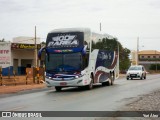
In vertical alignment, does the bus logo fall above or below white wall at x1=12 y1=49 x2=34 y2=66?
above

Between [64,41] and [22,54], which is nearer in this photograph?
[64,41]

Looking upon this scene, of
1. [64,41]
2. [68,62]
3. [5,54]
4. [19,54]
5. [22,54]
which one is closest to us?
[68,62]

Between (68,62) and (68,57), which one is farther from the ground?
(68,57)

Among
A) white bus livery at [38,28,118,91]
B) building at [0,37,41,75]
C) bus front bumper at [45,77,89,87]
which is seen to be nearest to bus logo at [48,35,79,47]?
white bus livery at [38,28,118,91]

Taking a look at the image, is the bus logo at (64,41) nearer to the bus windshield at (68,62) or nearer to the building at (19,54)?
the bus windshield at (68,62)

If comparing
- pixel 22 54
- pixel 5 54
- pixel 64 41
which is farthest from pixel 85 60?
pixel 22 54

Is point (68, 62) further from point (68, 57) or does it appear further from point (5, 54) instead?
point (5, 54)

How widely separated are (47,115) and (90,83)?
555 inches

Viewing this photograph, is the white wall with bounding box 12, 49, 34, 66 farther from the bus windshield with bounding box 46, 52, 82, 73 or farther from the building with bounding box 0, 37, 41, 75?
the bus windshield with bounding box 46, 52, 82, 73

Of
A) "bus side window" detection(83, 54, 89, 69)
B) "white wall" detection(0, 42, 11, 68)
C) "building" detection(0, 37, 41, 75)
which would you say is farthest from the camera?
"building" detection(0, 37, 41, 75)

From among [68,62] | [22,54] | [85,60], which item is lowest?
[22,54]

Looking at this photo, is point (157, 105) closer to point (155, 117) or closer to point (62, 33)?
point (155, 117)

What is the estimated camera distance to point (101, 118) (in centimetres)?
1345

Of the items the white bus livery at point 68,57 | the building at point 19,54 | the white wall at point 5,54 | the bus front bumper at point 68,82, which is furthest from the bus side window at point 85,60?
the building at point 19,54
